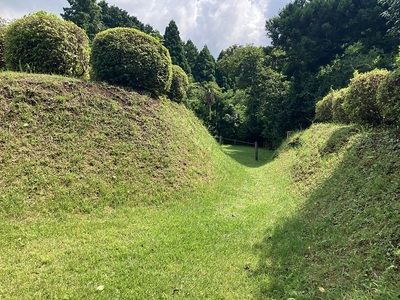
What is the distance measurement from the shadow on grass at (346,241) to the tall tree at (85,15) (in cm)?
2816

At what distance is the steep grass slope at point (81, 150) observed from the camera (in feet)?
13.8

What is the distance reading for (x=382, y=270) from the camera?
97.2 inches

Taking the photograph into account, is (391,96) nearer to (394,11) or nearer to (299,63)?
(394,11)

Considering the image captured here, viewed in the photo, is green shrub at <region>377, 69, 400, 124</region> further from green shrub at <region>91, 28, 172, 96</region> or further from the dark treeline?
the dark treeline

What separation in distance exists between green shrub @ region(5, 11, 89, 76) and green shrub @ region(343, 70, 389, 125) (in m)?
7.46

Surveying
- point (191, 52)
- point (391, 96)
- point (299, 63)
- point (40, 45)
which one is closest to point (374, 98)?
point (391, 96)

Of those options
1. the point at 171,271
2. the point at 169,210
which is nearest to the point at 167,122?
the point at 169,210

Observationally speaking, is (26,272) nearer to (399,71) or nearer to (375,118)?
(399,71)

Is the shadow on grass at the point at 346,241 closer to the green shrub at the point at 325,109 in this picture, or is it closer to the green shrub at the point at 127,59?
the green shrub at the point at 127,59

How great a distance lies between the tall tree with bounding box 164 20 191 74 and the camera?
31105 millimetres

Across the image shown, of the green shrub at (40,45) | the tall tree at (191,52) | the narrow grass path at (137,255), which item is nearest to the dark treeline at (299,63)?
the green shrub at (40,45)

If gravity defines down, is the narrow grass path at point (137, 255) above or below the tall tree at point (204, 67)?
below

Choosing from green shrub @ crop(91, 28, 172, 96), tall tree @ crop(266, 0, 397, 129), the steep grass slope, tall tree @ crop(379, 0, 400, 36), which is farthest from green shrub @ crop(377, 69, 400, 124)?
tall tree @ crop(266, 0, 397, 129)

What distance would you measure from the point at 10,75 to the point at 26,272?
4650 mm
